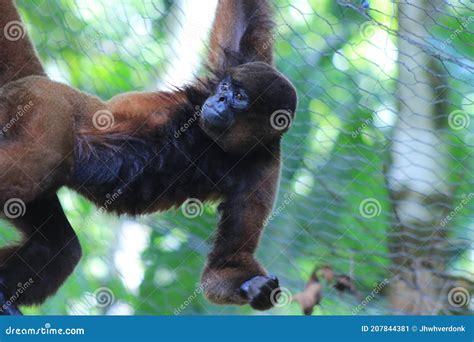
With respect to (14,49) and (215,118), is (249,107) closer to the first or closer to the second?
(215,118)

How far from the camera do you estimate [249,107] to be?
14.3 ft

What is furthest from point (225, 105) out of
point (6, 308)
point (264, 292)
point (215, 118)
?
point (6, 308)

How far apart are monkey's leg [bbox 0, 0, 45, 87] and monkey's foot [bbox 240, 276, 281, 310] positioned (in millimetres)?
1475

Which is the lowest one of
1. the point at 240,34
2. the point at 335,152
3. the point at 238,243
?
the point at 335,152

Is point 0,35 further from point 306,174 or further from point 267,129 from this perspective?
point 306,174

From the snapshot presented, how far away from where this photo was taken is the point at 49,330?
4.09m

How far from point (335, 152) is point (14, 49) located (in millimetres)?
2201

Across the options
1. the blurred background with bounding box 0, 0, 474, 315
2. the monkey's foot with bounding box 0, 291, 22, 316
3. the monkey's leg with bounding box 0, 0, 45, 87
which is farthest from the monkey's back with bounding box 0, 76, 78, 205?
the blurred background with bounding box 0, 0, 474, 315

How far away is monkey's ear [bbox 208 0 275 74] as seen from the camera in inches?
181

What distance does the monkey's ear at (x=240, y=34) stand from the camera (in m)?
4.59

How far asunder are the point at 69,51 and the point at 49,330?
2.19m

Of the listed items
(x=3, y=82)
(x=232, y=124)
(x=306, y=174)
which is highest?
(x=3, y=82)

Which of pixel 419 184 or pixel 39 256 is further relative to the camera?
pixel 419 184

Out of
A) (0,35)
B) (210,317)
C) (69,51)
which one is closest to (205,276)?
(210,317)
